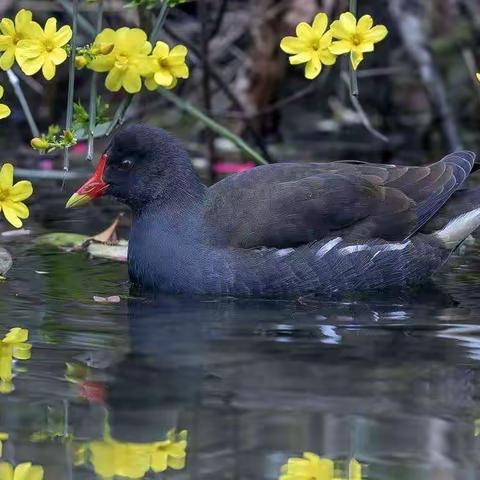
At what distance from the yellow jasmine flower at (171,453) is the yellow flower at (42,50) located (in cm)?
171

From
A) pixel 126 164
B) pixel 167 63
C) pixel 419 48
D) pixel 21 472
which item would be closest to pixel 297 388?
pixel 21 472

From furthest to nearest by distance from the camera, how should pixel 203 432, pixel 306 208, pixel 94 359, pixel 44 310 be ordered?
pixel 306 208 < pixel 44 310 < pixel 94 359 < pixel 203 432

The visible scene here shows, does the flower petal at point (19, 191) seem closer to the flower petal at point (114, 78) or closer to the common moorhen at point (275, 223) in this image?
the flower petal at point (114, 78)

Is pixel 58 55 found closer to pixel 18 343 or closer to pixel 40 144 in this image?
pixel 40 144

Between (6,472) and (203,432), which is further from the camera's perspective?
(203,432)

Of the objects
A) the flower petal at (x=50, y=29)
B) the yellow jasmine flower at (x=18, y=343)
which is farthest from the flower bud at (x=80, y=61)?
the yellow jasmine flower at (x=18, y=343)

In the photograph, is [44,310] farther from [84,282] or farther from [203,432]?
[203,432]

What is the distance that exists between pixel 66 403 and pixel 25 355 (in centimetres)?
70

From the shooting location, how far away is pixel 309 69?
5195mm

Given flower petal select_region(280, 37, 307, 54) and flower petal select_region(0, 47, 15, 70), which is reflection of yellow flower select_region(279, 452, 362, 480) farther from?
flower petal select_region(0, 47, 15, 70)

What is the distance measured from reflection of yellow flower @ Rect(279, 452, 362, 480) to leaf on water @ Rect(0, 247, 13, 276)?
9.63 ft

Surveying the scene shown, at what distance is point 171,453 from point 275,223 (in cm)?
252

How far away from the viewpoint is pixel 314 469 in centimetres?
364

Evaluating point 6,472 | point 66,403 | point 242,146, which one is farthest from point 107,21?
point 6,472
